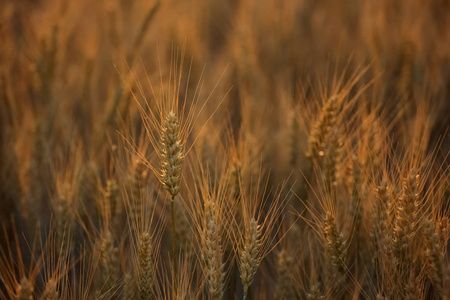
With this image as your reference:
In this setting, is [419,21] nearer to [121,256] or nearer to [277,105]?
[277,105]

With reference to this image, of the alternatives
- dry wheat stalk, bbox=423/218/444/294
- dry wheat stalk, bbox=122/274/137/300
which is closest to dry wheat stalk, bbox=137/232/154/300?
dry wheat stalk, bbox=122/274/137/300

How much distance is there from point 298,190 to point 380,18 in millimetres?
1827

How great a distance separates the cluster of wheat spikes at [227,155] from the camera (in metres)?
1.50

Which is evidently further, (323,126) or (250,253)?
(323,126)

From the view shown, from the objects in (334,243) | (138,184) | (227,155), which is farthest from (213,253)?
(227,155)

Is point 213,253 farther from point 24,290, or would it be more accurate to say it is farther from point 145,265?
point 24,290

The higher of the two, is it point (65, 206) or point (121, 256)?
point (65, 206)

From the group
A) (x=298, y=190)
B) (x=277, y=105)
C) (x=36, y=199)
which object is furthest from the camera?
(x=277, y=105)

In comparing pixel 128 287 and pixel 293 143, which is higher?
pixel 293 143

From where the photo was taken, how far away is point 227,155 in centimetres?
204

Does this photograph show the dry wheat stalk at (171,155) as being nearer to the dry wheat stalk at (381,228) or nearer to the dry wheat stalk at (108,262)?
the dry wheat stalk at (108,262)

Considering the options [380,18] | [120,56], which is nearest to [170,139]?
[120,56]

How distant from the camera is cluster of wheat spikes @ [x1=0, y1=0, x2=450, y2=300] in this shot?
1499 millimetres

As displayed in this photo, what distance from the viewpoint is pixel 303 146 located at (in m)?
2.38
